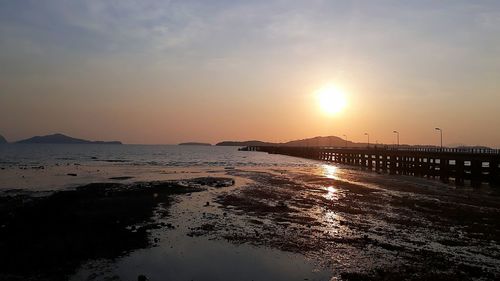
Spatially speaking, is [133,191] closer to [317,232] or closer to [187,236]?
[187,236]

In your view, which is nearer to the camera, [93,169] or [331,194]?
[331,194]

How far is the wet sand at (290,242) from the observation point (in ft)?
36.0

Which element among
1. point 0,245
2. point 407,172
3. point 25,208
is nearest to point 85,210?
point 25,208

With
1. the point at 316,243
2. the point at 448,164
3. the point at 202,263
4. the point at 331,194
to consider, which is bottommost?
the point at 202,263

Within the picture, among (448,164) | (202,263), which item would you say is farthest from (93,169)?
(202,263)

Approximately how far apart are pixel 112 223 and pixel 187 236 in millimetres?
3898

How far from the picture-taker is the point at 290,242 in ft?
47.0

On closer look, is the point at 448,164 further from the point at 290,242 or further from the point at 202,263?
the point at 202,263

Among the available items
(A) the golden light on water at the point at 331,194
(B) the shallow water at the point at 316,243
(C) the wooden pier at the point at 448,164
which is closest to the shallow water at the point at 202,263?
(B) the shallow water at the point at 316,243

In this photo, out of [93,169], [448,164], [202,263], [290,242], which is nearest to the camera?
[202,263]

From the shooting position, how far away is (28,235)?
1447cm

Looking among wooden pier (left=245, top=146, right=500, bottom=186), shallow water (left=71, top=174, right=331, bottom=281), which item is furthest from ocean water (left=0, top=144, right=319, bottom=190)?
shallow water (left=71, top=174, right=331, bottom=281)

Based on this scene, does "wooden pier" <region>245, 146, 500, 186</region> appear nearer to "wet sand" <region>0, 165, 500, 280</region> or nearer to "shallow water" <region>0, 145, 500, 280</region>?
"shallow water" <region>0, 145, 500, 280</region>

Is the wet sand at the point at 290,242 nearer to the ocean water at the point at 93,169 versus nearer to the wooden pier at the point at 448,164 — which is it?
the ocean water at the point at 93,169
